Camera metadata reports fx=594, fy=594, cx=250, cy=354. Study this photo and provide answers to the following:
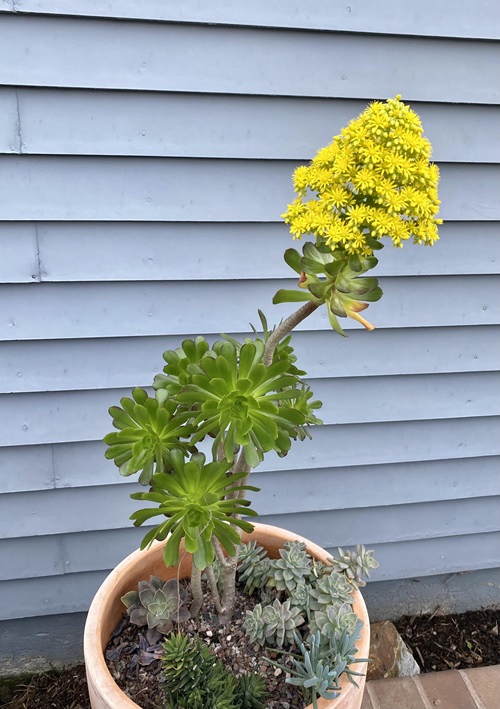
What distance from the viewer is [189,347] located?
1.15m

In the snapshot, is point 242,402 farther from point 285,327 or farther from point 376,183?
point 376,183

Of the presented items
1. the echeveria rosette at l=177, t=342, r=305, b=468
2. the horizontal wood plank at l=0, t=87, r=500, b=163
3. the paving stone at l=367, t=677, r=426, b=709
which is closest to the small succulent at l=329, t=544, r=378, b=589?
the echeveria rosette at l=177, t=342, r=305, b=468

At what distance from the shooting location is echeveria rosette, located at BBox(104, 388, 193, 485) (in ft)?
3.52

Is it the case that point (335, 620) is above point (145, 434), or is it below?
below

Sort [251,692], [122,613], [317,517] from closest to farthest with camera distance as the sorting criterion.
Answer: [251,692] < [122,613] < [317,517]

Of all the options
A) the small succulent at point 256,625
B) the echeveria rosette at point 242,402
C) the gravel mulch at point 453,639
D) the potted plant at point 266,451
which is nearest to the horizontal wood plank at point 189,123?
the potted plant at point 266,451

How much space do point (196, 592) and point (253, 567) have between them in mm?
144

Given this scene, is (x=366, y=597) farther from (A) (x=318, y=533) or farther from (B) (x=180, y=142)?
(B) (x=180, y=142)

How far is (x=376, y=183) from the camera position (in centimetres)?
88

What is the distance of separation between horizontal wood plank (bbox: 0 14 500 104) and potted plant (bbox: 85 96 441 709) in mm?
340

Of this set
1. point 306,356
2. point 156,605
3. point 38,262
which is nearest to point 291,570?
point 156,605

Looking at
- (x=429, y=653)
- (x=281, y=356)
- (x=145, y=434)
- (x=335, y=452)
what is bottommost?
(x=429, y=653)

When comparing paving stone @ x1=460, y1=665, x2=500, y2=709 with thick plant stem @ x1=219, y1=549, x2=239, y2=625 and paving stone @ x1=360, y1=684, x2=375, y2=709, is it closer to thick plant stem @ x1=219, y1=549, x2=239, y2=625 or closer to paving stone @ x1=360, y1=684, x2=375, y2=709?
paving stone @ x1=360, y1=684, x2=375, y2=709

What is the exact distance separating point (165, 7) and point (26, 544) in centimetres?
145
